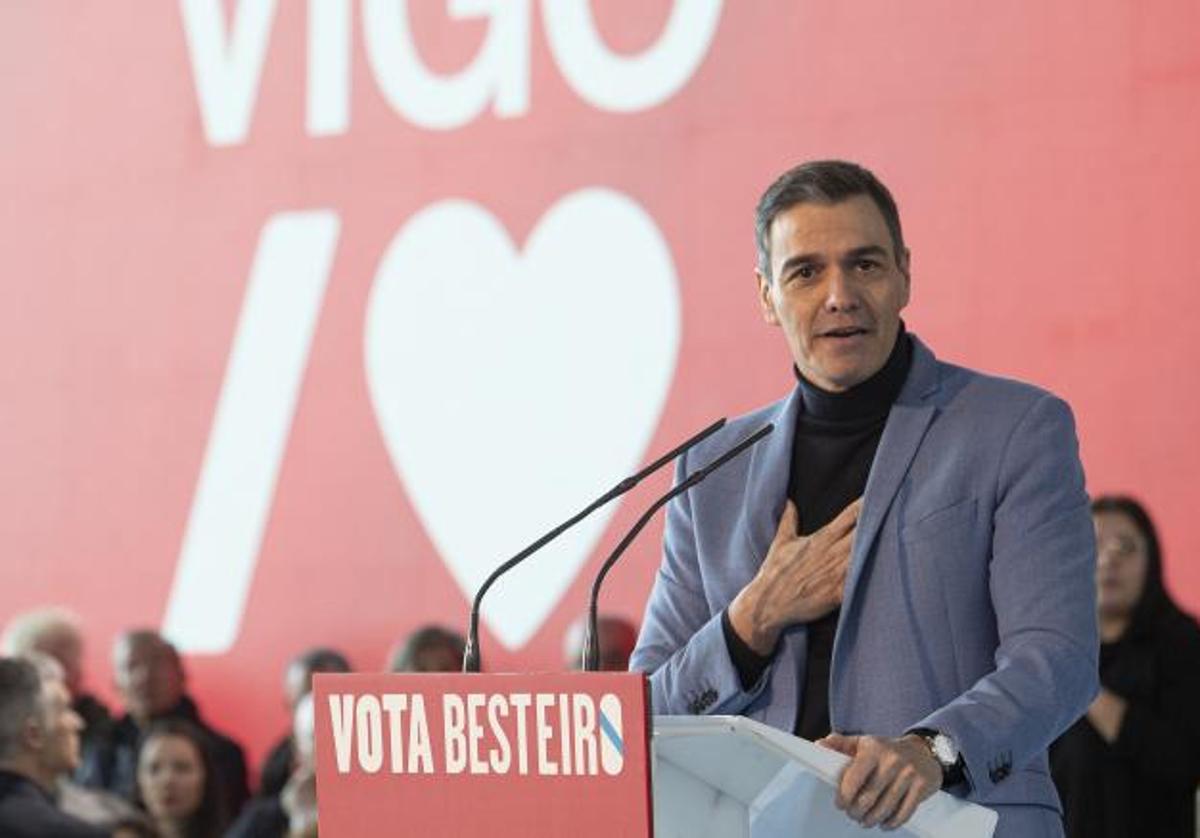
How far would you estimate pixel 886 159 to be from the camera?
5781 mm

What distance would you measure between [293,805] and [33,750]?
868mm

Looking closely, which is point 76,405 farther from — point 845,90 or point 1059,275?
point 1059,275

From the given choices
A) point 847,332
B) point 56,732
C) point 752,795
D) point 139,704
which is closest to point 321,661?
point 139,704

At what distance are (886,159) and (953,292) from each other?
38cm

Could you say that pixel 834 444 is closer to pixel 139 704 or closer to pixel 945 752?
pixel 945 752

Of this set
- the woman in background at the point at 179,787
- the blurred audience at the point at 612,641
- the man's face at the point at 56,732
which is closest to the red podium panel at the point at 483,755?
the man's face at the point at 56,732

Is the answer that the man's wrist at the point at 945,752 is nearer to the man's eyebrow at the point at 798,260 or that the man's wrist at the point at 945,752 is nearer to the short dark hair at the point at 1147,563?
the man's eyebrow at the point at 798,260

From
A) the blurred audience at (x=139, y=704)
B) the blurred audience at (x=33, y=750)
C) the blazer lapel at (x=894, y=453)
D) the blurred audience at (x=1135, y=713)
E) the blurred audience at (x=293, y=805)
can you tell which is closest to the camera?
the blazer lapel at (x=894, y=453)

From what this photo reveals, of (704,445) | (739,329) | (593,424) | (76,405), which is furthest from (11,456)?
(704,445)

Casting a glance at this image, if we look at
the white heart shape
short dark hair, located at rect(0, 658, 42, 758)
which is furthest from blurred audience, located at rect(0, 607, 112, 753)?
short dark hair, located at rect(0, 658, 42, 758)

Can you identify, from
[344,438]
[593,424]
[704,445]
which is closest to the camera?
[704,445]

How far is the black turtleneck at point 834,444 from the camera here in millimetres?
2318

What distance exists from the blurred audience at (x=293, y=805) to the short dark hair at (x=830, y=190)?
10.6ft

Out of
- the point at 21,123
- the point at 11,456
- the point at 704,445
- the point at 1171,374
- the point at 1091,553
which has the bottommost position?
Answer: the point at 1091,553
